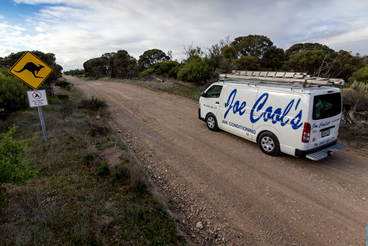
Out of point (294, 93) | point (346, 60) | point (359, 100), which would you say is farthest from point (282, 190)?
point (346, 60)

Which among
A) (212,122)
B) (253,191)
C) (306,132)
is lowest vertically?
(253,191)

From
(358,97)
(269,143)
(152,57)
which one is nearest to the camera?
(269,143)

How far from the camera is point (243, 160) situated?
5.61 metres

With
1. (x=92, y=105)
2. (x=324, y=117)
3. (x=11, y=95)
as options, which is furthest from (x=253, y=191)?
(x=92, y=105)

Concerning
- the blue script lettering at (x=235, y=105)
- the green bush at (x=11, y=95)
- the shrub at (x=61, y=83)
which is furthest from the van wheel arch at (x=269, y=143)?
the shrub at (x=61, y=83)

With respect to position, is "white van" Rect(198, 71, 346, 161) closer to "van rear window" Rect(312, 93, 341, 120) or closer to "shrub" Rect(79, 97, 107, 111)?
"van rear window" Rect(312, 93, 341, 120)

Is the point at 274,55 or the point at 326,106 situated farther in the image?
the point at 274,55

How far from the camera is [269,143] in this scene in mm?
5785

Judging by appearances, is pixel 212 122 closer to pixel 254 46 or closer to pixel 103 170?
pixel 103 170

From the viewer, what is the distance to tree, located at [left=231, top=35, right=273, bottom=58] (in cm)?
3266

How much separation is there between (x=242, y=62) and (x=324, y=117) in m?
16.9

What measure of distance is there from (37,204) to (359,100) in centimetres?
1198

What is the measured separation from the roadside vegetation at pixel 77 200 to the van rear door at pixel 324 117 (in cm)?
425

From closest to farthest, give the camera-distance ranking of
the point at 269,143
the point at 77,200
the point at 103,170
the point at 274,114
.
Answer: the point at 77,200, the point at 103,170, the point at 274,114, the point at 269,143
